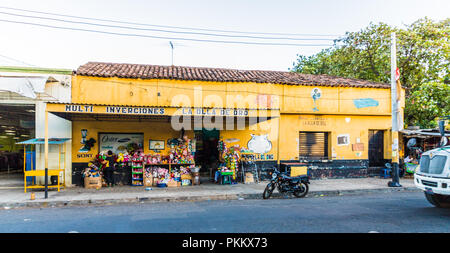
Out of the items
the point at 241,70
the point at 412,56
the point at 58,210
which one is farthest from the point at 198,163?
the point at 412,56

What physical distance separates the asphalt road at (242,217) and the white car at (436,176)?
0.44 metres

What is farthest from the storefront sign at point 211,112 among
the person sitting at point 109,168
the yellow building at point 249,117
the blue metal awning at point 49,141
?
the blue metal awning at point 49,141

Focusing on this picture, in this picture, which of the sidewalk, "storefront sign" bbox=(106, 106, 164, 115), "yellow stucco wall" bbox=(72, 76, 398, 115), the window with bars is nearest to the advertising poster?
"yellow stucco wall" bbox=(72, 76, 398, 115)

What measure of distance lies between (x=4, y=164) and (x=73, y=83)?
9.96 metres

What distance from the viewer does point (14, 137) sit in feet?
62.3

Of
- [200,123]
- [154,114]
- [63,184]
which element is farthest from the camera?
[200,123]

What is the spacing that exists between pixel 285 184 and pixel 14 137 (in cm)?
1852

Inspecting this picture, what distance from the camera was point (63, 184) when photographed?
38.3ft

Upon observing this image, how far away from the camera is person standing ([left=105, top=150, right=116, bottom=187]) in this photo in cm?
1154

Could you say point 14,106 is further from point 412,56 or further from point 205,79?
point 412,56

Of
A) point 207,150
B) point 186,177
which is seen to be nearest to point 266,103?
point 207,150

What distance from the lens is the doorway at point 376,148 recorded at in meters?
15.1

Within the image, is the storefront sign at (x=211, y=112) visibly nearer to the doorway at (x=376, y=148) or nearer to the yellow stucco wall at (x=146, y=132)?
the yellow stucco wall at (x=146, y=132)

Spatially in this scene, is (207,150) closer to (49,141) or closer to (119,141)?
(119,141)
